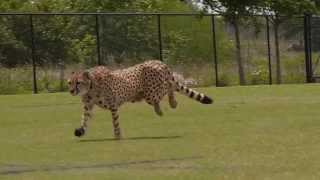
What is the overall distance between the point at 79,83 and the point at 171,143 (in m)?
2.02

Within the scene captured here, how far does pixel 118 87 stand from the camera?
51.8ft

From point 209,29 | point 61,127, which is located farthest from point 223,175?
point 209,29

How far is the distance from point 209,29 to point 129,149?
986 inches

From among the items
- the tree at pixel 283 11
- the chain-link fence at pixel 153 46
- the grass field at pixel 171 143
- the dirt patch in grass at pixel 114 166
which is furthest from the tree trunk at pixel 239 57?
the dirt patch in grass at pixel 114 166

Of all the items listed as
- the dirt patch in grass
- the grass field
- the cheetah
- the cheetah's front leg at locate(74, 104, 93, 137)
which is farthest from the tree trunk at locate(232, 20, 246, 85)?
the dirt patch in grass

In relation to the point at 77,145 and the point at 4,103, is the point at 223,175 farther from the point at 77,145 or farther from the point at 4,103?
the point at 4,103

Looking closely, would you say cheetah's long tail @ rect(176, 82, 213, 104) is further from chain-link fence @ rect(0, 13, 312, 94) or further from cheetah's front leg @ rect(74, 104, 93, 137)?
chain-link fence @ rect(0, 13, 312, 94)

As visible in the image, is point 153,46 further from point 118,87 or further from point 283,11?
point 118,87

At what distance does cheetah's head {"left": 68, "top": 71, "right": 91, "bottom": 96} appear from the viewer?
590 inches

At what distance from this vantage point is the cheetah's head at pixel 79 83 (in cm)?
1498

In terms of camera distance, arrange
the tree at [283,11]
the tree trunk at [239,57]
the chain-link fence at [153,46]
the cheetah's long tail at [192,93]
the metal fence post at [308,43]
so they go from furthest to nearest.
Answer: the metal fence post at [308,43] → the tree trunk at [239,57] → the tree at [283,11] → the chain-link fence at [153,46] → the cheetah's long tail at [192,93]

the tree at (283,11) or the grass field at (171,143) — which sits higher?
the tree at (283,11)

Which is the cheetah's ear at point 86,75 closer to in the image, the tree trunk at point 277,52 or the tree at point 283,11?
the tree at point 283,11

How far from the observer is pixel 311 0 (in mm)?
41719
